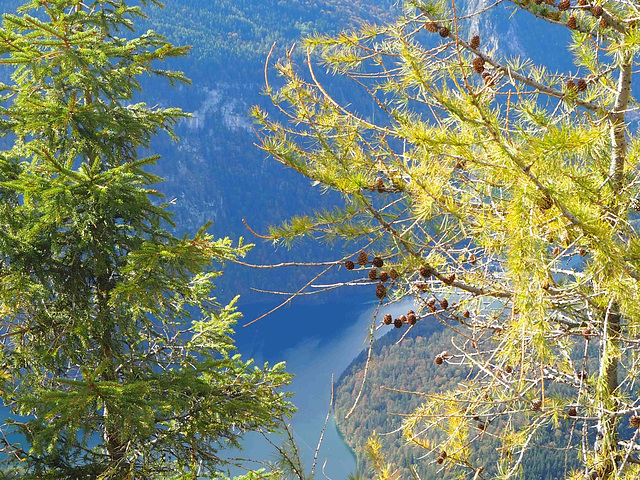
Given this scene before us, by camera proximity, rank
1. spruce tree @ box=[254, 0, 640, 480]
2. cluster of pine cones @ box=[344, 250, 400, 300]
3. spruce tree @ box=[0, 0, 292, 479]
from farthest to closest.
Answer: spruce tree @ box=[0, 0, 292, 479] → cluster of pine cones @ box=[344, 250, 400, 300] → spruce tree @ box=[254, 0, 640, 480]

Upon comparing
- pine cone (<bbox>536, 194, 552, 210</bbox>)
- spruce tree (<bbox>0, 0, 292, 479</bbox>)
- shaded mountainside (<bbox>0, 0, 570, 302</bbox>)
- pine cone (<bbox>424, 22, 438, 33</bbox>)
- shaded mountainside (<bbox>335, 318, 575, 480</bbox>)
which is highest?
shaded mountainside (<bbox>0, 0, 570, 302</bbox>)

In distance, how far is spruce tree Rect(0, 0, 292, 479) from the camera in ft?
12.0

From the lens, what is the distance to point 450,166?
6.92 ft

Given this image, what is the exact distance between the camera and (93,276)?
14.4ft

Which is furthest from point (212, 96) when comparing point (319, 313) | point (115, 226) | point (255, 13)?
point (115, 226)

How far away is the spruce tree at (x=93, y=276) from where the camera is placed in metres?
3.66

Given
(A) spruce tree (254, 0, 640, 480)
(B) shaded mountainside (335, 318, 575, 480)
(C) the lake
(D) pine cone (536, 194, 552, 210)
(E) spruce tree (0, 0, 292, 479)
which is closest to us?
(A) spruce tree (254, 0, 640, 480)

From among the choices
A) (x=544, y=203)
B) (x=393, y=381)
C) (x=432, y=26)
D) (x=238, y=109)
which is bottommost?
(x=544, y=203)

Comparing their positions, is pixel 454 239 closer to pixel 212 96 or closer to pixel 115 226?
pixel 115 226

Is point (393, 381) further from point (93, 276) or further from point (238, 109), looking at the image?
point (238, 109)

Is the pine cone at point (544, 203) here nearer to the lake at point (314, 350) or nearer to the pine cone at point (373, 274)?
the pine cone at point (373, 274)

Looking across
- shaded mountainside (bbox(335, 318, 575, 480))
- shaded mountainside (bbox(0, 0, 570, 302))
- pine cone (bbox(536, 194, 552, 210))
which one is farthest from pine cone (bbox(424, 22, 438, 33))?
shaded mountainside (bbox(0, 0, 570, 302))

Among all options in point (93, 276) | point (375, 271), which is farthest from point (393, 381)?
point (375, 271)

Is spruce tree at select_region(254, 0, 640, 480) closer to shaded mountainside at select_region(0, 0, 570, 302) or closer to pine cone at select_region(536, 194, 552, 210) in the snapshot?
pine cone at select_region(536, 194, 552, 210)
